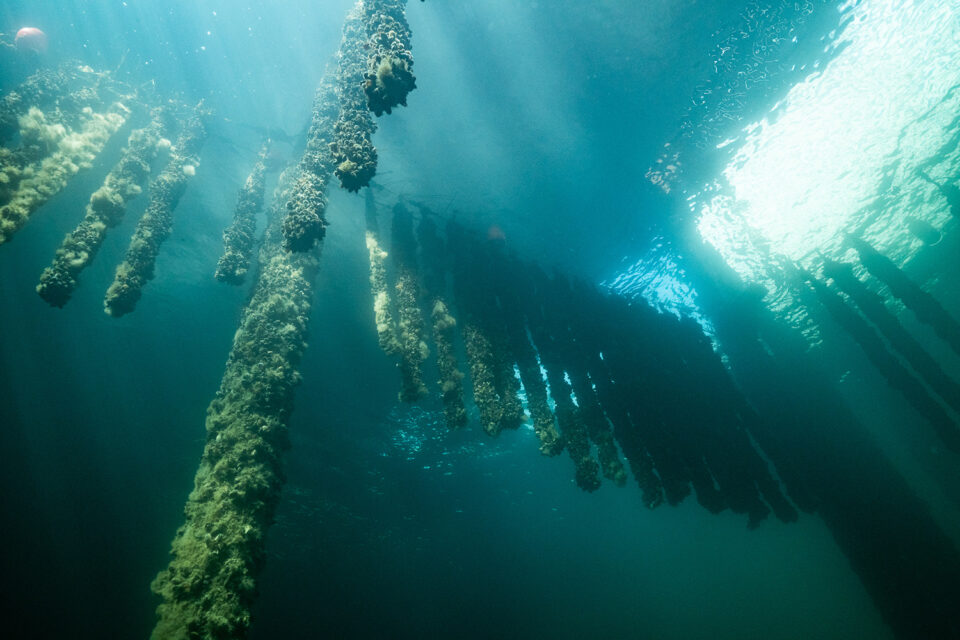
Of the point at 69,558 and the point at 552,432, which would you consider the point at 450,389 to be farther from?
the point at 69,558

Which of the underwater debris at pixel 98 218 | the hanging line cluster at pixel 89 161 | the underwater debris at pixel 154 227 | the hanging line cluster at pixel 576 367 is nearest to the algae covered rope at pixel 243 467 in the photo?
the hanging line cluster at pixel 576 367

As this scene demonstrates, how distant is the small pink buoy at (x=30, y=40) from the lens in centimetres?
747

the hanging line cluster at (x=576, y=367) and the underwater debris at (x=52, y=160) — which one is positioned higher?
the underwater debris at (x=52, y=160)

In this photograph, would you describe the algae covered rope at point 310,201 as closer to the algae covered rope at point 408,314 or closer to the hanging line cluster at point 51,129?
the algae covered rope at point 408,314

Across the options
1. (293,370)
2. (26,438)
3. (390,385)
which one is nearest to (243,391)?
(293,370)

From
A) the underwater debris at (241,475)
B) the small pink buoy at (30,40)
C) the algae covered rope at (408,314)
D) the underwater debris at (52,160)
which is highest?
the small pink buoy at (30,40)

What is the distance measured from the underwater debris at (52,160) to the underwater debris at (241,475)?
3107 millimetres

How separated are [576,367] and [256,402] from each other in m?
7.01

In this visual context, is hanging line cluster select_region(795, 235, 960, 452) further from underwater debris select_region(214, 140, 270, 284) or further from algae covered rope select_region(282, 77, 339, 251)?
underwater debris select_region(214, 140, 270, 284)

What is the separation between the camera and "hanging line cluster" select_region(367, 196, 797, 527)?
257 inches

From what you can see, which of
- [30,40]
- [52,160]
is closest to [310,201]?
[52,160]

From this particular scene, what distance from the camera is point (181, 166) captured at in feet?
24.0

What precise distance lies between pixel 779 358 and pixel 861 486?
159 inches

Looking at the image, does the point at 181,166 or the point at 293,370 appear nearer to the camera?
the point at 293,370
